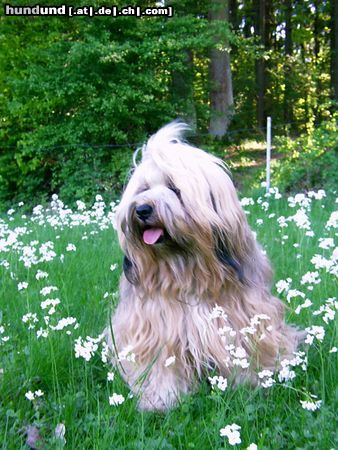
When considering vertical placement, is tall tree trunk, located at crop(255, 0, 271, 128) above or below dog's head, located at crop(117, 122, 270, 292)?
above

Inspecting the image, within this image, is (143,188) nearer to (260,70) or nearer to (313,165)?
(313,165)

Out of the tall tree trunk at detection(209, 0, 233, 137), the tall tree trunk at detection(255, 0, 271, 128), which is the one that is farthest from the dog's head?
the tall tree trunk at detection(255, 0, 271, 128)

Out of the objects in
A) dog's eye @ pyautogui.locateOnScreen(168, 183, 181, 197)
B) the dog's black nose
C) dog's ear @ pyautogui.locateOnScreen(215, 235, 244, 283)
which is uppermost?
dog's eye @ pyautogui.locateOnScreen(168, 183, 181, 197)

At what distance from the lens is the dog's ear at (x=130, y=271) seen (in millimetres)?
2876

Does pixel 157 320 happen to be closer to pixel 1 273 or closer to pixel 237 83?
pixel 1 273

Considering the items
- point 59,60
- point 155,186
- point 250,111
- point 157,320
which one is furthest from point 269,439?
point 250,111

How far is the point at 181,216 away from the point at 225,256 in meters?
0.35

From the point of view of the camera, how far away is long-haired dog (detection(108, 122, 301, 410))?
→ 105 inches

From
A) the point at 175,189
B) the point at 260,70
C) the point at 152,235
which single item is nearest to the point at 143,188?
the point at 175,189

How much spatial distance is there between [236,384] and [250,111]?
18.2m

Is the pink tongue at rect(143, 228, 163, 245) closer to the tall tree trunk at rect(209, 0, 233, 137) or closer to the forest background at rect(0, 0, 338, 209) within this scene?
the forest background at rect(0, 0, 338, 209)

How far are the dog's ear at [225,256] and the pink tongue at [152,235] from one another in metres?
0.30

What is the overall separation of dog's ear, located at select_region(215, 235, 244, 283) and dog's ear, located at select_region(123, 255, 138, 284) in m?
0.46

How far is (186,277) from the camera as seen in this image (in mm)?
2766
